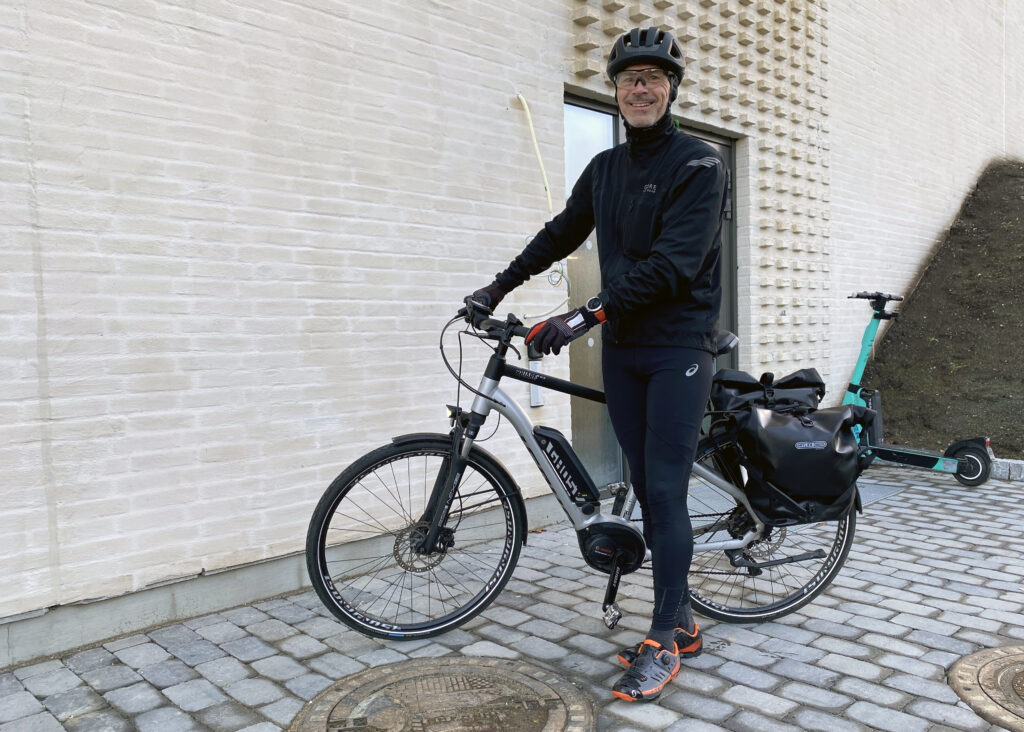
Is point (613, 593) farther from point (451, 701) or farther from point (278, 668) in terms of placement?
point (278, 668)

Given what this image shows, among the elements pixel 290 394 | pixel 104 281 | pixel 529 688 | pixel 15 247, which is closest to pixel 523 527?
pixel 529 688

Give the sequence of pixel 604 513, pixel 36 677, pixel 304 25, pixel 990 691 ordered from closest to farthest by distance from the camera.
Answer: pixel 990 691 < pixel 36 677 < pixel 604 513 < pixel 304 25

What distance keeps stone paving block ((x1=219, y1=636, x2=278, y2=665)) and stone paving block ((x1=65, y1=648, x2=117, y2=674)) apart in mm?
432

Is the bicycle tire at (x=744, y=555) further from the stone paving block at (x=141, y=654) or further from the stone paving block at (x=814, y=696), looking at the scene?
the stone paving block at (x=141, y=654)

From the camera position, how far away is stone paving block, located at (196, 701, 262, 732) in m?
2.62

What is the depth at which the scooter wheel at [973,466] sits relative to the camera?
619 centimetres

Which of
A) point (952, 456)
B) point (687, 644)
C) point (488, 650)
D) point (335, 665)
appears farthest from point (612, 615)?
point (952, 456)

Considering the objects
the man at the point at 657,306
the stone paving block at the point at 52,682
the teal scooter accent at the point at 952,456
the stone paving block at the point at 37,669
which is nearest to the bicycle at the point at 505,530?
the man at the point at 657,306

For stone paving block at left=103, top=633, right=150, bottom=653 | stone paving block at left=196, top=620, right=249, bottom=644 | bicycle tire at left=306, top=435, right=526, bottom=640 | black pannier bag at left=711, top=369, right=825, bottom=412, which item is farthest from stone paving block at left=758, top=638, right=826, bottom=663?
stone paving block at left=103, top=633, right=150, bottom=653

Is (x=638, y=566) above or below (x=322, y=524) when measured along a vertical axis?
below

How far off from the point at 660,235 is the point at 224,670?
7.55 ft

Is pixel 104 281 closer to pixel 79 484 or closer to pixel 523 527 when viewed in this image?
pixel 79 484

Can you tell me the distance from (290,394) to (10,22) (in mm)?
1894

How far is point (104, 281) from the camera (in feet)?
10.9
